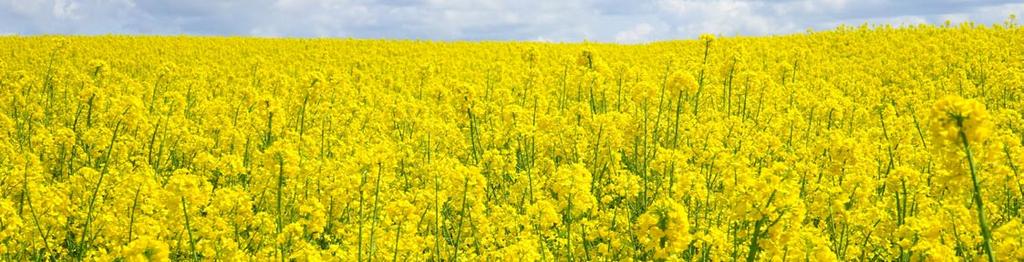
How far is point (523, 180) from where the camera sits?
633 centimetres

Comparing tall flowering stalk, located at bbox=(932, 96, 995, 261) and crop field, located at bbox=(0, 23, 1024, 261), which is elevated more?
tall flowering stalk, located at bbox=(932, 96, 995, 261)

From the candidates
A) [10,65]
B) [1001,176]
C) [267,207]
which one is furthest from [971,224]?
[10,65]

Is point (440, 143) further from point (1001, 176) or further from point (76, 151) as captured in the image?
point (1001, 176)

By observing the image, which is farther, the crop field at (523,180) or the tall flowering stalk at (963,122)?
the crop field at (523,180)

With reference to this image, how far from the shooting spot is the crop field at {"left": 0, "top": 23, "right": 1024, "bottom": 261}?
177 inches

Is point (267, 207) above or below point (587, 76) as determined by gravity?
below

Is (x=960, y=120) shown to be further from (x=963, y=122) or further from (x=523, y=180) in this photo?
(x=523, y=180)

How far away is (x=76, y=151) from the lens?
8.26 meters

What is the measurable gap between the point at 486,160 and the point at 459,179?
121 centimetres

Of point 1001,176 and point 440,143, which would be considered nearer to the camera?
point 1001,176

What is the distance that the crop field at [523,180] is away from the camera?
450 centimetres

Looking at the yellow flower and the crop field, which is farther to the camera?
the crop field

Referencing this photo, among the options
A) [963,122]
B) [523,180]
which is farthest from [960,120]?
[523,180]

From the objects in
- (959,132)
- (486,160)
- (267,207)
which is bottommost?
(267,207)
